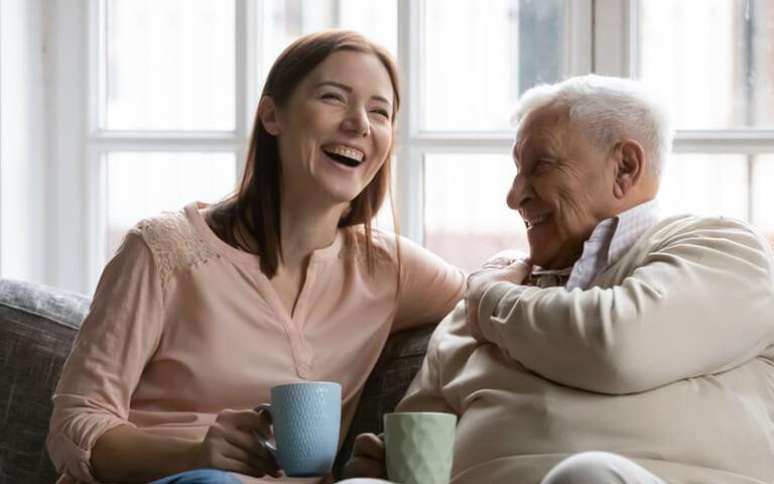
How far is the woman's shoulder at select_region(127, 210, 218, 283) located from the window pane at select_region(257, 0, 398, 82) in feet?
3.21

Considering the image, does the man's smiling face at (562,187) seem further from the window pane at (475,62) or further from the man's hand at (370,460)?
the window pane at (475,62)

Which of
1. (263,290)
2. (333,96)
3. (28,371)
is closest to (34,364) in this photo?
(28,371)

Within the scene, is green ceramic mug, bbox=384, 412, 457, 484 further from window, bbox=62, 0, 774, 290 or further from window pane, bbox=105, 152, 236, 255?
window pane, bbox=105, 152, 236, 255

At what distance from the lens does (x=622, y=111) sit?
2328 millimetres

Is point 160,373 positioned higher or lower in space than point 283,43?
lower

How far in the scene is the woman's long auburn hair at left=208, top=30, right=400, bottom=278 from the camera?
8.43 ft

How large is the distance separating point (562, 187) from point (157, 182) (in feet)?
4.82

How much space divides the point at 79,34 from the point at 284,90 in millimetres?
1104

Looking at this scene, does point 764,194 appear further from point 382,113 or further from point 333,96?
point 333,96

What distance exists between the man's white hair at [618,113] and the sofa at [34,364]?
57 cm

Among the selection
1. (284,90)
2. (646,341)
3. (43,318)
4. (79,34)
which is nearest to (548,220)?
(646,341)

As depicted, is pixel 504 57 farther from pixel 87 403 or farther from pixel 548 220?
pixel 87 403

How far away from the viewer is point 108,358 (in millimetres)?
2422

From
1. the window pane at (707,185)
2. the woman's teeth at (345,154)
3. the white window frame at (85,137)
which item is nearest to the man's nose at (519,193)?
the woman's teeth at (345,154)
